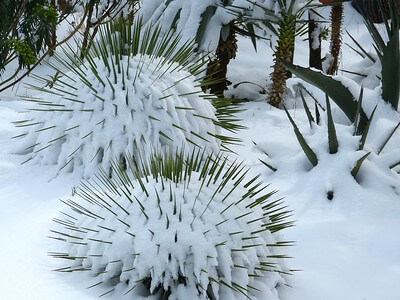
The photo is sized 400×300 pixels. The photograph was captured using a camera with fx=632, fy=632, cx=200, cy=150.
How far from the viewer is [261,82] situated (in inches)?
301

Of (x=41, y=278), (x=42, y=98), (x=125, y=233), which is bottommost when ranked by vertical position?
(x=41, y=278)

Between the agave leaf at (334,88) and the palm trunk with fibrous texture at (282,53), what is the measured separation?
1.72 meters

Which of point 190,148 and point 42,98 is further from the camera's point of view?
point 42,98

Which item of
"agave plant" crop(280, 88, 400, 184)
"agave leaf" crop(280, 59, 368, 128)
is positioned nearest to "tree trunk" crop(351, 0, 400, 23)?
"agave leaf" crop(280, 59, 368, 128)

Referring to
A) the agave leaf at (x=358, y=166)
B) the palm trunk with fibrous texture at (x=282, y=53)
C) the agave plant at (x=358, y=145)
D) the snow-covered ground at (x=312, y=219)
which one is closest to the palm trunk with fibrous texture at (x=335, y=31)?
the palm trunk with fibrous texture at (x=282, y=53)

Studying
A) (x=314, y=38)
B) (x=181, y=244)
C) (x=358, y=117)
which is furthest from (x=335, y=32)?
(x=181, y=244)

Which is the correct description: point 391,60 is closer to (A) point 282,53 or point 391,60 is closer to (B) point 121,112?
(B) point 121,112

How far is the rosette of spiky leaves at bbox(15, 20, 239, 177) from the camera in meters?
4.07

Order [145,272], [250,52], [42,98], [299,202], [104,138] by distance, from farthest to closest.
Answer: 1. [250,52]
2. [42,98]
3. [104,138]
4. [299,202]
5. [145,272]

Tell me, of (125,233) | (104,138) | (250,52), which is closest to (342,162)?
(104,138)

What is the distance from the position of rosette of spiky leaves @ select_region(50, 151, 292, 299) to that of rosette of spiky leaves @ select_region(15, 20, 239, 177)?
1254mm

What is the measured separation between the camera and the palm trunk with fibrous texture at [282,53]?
6129mm

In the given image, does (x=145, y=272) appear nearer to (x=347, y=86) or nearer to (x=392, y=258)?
(x=392, y=258)

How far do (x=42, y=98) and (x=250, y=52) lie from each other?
5114 mm
